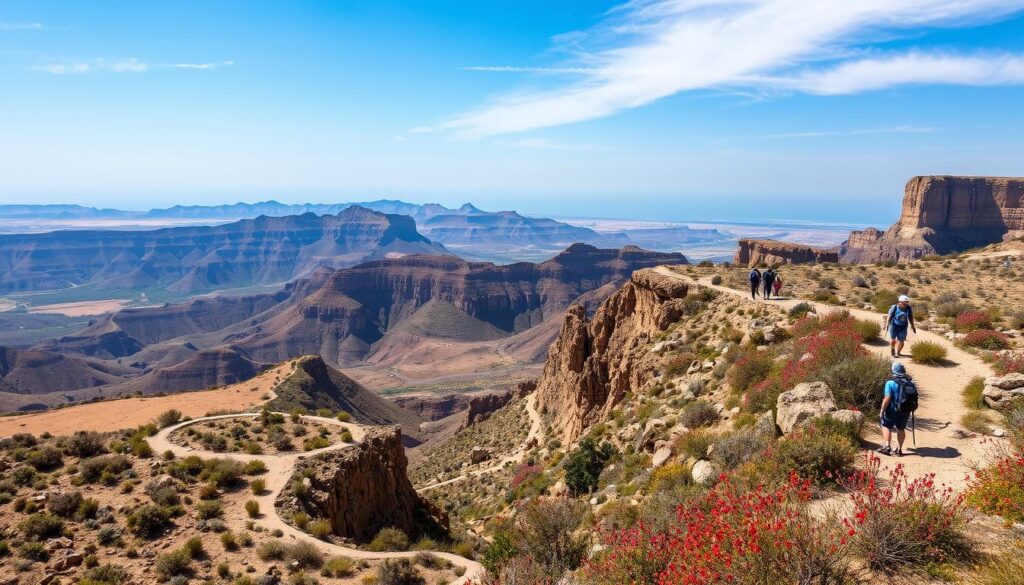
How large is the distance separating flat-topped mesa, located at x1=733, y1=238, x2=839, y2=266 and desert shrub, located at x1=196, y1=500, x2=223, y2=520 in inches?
2533

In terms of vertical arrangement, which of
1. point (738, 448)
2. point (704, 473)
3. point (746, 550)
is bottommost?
point (704, 473)

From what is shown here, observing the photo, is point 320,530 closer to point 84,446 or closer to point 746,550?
point 84,446

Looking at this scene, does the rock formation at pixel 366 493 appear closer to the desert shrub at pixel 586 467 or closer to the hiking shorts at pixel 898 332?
the desert shrub at pixel 586 467

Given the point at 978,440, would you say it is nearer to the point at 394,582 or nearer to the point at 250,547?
the point at 394,582

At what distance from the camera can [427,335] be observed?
180 metres

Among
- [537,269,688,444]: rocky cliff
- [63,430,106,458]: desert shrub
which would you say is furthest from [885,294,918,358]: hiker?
[63,430,106,458]: desert shrub

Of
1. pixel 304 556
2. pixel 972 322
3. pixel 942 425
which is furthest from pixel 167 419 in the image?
pixel 972 322

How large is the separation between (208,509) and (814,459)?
63.7 feet

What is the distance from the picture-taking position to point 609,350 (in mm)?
35969

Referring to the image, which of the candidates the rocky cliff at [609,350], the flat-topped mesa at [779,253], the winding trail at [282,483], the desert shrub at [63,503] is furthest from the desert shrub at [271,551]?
the flat-topped mesa at [779,253]

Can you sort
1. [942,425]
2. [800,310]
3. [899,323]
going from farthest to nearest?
[800,310] → [899,323] → [942,425]

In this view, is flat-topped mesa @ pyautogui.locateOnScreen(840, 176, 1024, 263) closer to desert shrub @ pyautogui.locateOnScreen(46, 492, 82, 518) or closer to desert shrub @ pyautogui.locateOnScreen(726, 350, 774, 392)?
desert shrub @ pyautogui.locateOnScreen(726, 350, 774, 392)

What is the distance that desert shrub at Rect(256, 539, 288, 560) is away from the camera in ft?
53.3

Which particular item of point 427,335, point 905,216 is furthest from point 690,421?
point 427,335
